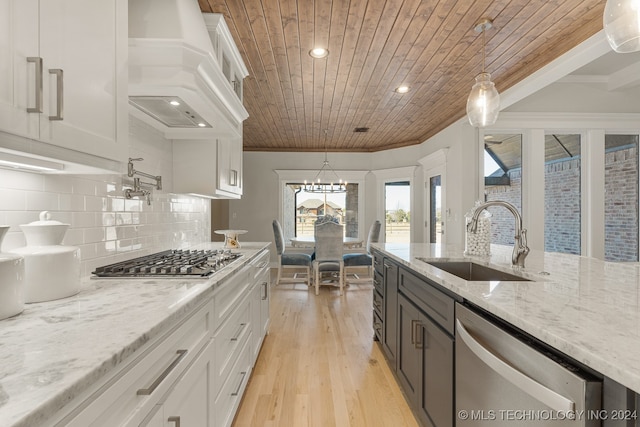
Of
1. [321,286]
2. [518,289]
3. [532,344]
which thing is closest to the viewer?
[532,344]

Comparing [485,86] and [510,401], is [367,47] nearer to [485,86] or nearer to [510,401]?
[485,86]

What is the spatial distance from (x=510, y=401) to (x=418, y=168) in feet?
18.3

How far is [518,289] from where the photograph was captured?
3.95ft

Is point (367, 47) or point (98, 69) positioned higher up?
point (367, 47)

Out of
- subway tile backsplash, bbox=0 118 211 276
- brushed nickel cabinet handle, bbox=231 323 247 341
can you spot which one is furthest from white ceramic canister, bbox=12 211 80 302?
brushed nickel cabinet handle, bbox=231 323 247 341

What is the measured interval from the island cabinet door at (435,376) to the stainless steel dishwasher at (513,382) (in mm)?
74

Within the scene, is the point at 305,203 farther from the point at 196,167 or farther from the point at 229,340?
the point at 229,340

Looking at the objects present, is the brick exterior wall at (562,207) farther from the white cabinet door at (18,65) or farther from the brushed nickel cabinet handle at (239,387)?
the white cabinet door at (18,65)

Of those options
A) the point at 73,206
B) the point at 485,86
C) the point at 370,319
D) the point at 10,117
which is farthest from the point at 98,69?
the point at 370,319

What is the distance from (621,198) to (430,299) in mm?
4326

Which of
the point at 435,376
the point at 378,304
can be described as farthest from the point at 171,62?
→ the point at 378,304

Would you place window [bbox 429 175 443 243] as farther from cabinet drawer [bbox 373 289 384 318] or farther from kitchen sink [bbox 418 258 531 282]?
kitchen sink [bbox 418 258 531 282]

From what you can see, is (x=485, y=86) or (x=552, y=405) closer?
(x=552, y=405)

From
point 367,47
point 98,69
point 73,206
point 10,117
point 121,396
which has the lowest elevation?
point 121,396
